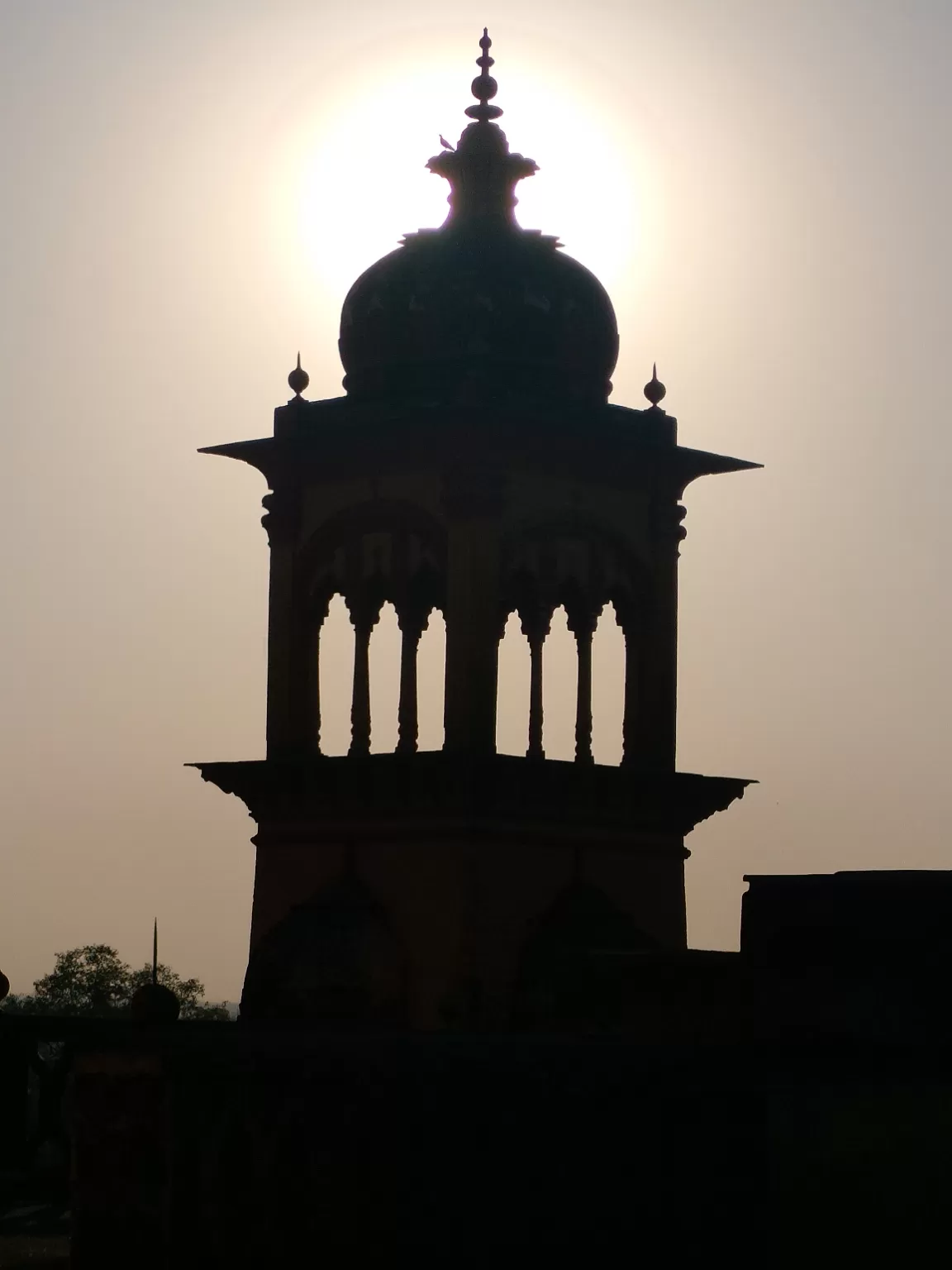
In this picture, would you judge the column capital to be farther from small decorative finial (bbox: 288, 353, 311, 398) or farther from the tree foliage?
the tree foliage

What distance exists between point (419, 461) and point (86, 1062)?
920 cm

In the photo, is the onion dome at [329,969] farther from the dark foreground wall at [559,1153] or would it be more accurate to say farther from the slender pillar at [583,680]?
the dark foreground wall at [559,1153]

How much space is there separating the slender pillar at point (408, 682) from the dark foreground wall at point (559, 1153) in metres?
8.68

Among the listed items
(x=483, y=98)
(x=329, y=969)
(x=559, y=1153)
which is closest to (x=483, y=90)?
(x=483, y=98)

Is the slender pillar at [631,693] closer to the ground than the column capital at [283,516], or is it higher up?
closer to the ground

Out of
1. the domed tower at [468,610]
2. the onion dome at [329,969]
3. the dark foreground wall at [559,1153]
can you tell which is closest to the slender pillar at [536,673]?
the domed tower at [468,610]

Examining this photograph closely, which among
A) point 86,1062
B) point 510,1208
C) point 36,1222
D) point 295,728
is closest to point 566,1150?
point 510,1208

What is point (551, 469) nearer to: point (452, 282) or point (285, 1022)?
point (452, 282)

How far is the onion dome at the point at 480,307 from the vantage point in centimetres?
2958

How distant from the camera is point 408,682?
29391mm

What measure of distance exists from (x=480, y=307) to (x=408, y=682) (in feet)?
11.4

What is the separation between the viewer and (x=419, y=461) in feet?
96.3

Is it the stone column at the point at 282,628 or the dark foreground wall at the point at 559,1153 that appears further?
the stone column at the point at 282,628

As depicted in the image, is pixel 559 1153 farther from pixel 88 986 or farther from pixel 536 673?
pixel 88 986
